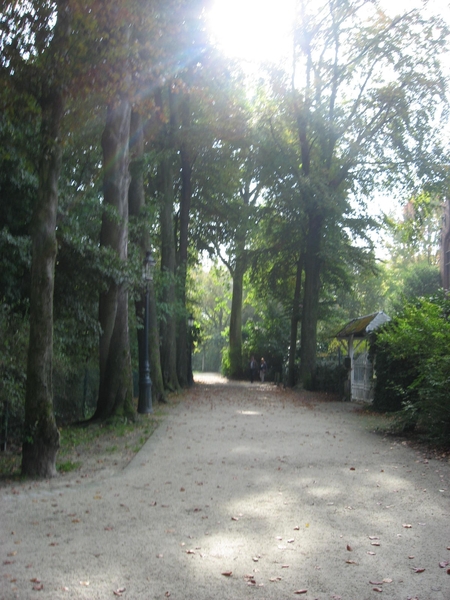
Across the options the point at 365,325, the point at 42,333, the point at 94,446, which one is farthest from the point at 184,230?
the point at 42,333

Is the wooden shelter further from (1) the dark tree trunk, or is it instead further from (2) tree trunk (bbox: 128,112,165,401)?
(1) the dark tree trunk

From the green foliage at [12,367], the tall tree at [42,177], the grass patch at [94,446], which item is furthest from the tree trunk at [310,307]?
the tall tree at [42,177]

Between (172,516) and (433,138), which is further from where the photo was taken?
(433,138)

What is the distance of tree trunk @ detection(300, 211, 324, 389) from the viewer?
3378cm

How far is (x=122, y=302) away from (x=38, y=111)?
23.7 ft

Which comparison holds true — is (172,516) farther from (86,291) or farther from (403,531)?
(86,291)

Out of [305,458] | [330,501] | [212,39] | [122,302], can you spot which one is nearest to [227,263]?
[212,39]

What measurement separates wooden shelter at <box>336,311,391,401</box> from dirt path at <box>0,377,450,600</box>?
1205cm

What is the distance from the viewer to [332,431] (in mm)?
15891

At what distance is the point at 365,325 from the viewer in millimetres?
24562

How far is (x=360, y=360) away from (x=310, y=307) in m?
7.81

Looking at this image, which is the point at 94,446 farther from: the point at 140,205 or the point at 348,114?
the point at 348,114

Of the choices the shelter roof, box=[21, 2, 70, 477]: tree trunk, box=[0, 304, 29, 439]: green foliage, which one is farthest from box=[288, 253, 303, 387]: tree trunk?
box=[21, 2, 70, 477]: tree trunk

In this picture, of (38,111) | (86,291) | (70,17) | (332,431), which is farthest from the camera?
(332,431)
